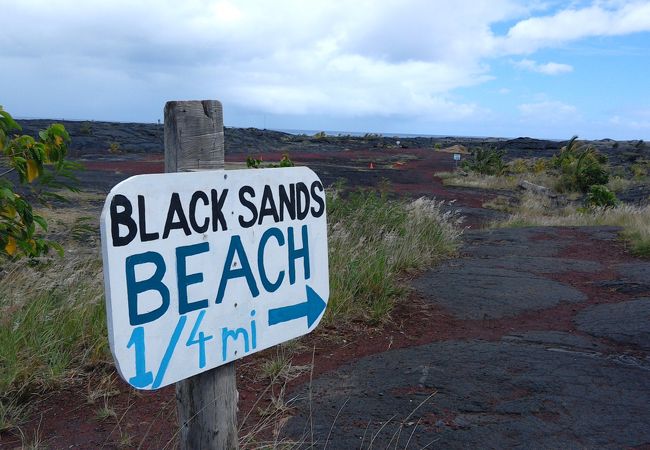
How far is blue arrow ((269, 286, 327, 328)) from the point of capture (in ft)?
7.50

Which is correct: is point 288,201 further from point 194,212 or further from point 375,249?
point 375,249

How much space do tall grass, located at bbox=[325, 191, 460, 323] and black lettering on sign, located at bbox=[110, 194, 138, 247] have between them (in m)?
4.26

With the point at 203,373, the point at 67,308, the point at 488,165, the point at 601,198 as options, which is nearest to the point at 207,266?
the point at 203,373

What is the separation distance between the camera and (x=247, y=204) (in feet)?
7.06

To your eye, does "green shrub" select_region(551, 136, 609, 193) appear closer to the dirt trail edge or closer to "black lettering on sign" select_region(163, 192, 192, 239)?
the dirt trail edge

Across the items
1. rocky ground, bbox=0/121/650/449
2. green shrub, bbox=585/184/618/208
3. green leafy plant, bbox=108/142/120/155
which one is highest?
rocky ground, bbox=0/121/650/449

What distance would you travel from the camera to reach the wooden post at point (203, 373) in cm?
215

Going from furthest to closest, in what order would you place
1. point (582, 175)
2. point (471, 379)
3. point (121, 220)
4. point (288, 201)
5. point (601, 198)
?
1. point (582, 175)
2. point (601, 198)
3. point (471, 379)
4. point (288, 201)
5. point (121, 220)

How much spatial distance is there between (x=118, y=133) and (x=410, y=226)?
181 feet

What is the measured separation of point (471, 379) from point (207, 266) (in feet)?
10.3

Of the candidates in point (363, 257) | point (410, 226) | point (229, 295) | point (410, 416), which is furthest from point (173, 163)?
point (410, 226)

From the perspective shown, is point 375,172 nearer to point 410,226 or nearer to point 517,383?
point 410,226

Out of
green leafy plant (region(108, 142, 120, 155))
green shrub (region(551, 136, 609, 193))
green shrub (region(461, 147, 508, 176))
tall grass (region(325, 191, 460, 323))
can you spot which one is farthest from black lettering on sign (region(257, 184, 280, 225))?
green leafy plant (region(108, 142, 120, 155))

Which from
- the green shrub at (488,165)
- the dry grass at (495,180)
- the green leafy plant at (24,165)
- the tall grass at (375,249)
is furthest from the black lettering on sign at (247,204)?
the green shrub at (488,165)
